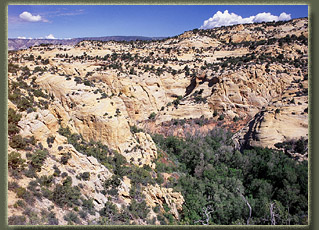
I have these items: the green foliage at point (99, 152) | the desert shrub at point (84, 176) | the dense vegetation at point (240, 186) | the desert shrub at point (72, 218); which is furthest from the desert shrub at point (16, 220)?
the dense vegetation at point (240, 186)

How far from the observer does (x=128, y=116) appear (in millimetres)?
21125

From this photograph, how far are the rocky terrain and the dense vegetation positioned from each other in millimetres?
1450

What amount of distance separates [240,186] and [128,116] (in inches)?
475

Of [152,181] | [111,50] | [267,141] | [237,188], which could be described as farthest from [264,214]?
[111,50]

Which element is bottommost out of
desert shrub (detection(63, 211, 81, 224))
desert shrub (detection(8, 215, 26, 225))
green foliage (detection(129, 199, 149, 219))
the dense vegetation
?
the dense vegetation

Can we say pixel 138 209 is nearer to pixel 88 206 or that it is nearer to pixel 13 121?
pixel 88 206

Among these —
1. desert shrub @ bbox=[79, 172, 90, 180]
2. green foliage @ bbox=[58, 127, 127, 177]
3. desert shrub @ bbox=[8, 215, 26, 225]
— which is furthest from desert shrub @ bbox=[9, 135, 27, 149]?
desert shrub @ bbox=[8, 215, 26, 225]

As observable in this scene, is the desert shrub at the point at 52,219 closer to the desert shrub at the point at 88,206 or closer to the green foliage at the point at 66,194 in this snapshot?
the green foliage at the point at 66,194

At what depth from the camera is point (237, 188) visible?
1672 centimetres

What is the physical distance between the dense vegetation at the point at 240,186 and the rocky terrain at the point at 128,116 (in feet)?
4.76

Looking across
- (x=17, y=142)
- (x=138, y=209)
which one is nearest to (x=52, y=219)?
(x=17, y=142)

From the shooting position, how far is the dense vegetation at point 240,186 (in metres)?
13.9

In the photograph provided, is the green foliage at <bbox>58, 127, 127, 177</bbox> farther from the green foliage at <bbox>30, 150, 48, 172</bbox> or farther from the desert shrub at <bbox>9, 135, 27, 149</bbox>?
the desert shrub at <bbox>9, 135, 27, 149</bbox>

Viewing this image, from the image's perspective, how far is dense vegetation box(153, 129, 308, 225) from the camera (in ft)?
45.7
